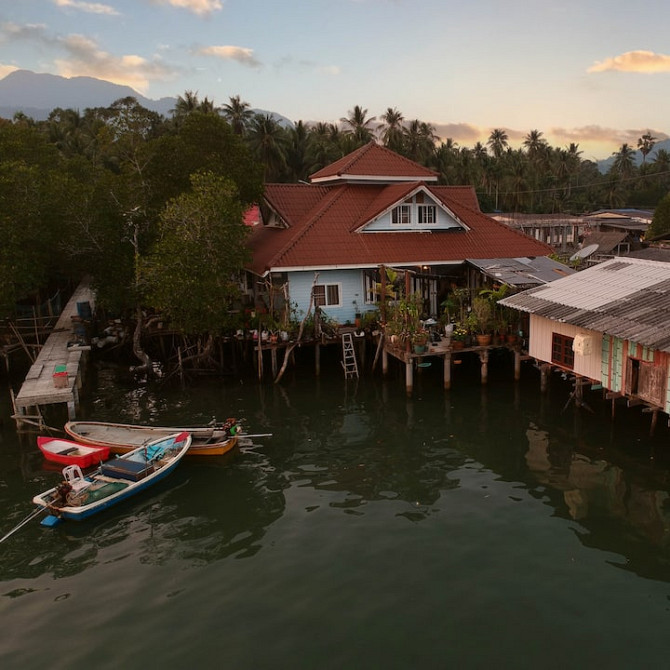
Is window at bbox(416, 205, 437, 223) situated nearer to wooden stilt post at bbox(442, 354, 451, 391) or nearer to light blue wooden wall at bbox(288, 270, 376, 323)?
light blue wooden wall at bbox(288, 270, 376, 323)

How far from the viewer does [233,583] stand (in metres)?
12.2

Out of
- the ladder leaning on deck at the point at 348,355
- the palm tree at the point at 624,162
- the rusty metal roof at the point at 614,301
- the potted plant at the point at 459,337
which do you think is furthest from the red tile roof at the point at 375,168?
the palm tree at the point at 624,162

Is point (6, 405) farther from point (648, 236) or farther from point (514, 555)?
point (648, 236)

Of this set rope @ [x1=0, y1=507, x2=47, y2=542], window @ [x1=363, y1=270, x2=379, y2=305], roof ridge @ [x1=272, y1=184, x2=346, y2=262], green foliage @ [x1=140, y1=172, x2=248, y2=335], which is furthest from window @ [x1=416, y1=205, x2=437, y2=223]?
rope @ [x1=0, y1=507, x2=47, y2=542]

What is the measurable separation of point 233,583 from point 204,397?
13724mm

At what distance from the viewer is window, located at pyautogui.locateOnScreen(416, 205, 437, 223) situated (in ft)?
101

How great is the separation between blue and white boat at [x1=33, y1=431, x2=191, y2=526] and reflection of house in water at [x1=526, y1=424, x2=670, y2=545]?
1116 cm

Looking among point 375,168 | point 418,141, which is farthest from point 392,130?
point 375,168

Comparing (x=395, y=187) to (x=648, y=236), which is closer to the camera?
(x=395, y=187)

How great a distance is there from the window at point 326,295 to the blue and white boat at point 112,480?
11523mm

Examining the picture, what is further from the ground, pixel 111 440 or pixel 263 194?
pixel 263 194

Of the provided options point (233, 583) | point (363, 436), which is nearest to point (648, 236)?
point (363, 436)

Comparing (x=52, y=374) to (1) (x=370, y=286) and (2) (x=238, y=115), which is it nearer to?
(1) (x=370, y=286)

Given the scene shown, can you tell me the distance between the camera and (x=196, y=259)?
80.7 ft
